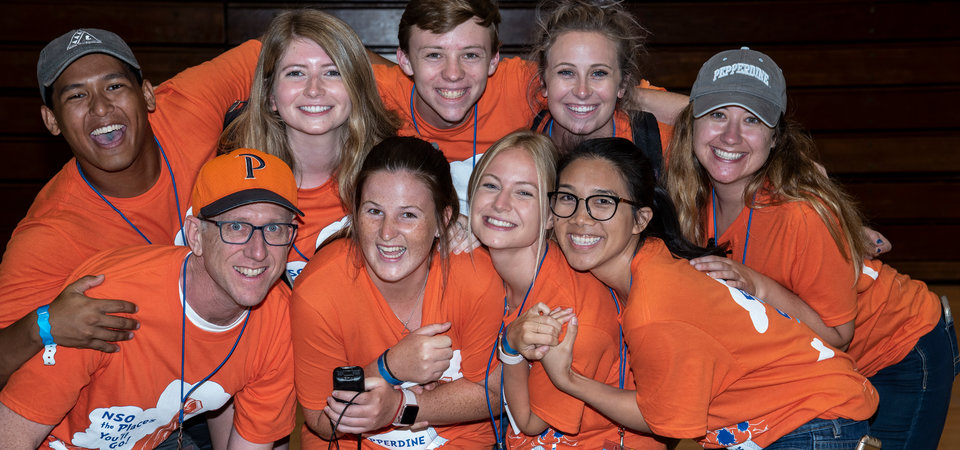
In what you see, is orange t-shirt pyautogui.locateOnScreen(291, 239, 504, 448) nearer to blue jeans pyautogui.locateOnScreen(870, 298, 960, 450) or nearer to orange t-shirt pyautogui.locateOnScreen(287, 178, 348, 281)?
orange t-shirt pyautogui.locateOnScreen(287, 178, 348, 281)

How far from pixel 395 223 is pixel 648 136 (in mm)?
1069

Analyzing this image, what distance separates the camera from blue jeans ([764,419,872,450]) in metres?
2.15

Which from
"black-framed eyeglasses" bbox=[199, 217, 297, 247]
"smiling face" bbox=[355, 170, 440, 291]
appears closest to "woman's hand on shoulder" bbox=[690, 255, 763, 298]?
"smiling face" bbox=[355, 170, 440, 291]

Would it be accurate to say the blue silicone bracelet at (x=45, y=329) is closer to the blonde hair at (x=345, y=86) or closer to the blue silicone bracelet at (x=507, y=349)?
the blonde hair at (x=345, y=86)

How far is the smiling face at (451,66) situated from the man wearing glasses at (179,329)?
761 mm

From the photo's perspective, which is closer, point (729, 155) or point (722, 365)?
point (722, 365)

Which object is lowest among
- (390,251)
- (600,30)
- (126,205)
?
(390,251)

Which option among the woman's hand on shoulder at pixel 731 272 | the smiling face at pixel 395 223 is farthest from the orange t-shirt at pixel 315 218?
the woman's hand on shoulder at pixel 731 272

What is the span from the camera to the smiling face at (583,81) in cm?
285

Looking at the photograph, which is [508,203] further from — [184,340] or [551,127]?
[184,340]

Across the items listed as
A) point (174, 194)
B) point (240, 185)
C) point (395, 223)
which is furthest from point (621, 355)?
point (174, 194)

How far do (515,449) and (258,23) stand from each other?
15.0 feet

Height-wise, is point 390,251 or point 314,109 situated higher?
point 314,109

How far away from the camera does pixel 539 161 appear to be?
251 centimetres
